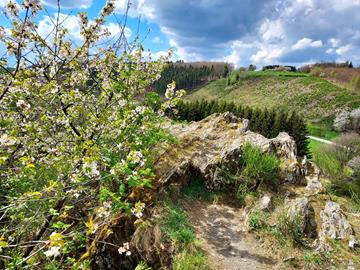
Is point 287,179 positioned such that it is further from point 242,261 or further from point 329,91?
point 329,91

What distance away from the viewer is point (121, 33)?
17.7ft

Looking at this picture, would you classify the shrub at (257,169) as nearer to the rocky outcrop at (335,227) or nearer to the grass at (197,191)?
the grass at (197,191)

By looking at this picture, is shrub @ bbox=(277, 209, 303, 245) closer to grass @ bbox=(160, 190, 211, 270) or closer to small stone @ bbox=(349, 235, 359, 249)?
small stone @ bbox=(349, 235, 359, 249)

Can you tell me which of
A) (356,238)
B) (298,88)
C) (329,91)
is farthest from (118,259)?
(298,88)

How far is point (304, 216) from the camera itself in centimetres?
646

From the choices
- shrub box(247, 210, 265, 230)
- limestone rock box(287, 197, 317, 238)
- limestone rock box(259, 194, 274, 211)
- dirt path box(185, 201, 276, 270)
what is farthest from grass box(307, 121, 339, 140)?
shrub box(247, 210, 265, 230)

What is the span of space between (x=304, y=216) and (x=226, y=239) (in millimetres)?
1711

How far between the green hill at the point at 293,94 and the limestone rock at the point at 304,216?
177 feet

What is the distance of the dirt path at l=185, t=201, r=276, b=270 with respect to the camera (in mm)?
5726

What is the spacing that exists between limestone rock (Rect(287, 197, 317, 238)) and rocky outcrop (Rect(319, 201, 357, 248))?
0.20 m

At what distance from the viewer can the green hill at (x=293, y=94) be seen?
7119 centimetres

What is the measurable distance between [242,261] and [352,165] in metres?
19.4

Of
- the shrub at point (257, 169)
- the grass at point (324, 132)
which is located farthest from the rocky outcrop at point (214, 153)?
the grass at point (324, 132)

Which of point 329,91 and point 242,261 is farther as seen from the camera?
point 329,91
